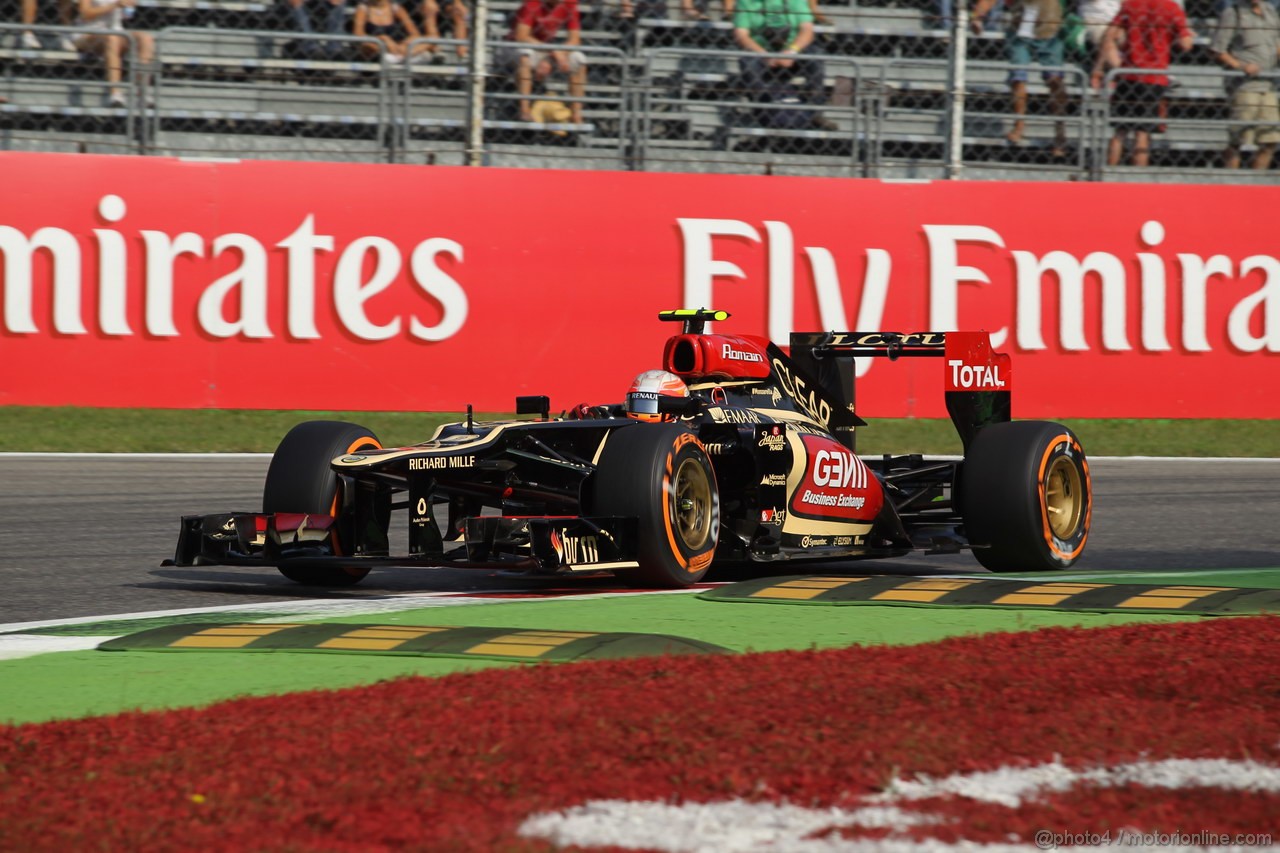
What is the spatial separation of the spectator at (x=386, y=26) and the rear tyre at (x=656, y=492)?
26.5 feet

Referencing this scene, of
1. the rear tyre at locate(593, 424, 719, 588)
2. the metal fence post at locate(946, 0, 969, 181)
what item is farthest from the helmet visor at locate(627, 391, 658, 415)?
the metal fence post at locate(946, 0, 969, 181)

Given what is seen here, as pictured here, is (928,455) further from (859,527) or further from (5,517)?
(5,517)

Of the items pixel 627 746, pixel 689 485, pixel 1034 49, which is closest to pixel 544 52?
pixel 1034 49

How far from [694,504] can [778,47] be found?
335 inches

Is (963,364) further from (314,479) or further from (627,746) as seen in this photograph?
(627,746)

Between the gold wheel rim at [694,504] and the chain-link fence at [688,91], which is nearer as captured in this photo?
the gold wheel rim at [694,504]

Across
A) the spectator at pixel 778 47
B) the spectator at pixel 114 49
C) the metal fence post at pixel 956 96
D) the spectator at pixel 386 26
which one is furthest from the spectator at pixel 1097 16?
the spectator at pixel 114 49

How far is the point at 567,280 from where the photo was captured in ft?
43.8

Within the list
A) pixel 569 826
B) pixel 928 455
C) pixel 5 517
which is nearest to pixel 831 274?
pixel 928 455

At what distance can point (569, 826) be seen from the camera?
125 inches

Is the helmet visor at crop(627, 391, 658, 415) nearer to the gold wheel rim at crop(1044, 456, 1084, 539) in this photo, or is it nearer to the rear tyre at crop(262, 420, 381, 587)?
the rear tyre at crop(262, 420, 381, 587)

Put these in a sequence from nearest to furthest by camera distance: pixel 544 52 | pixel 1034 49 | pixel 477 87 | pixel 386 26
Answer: pixel 477 87 < pixel 544 52 < pixel 386 26 < pixel 1034 49

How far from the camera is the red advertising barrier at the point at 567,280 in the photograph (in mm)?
12672

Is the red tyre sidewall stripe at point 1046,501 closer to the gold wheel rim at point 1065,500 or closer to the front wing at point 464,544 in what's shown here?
the gold wheel rim at point 1065,500
